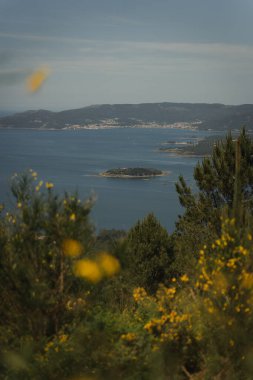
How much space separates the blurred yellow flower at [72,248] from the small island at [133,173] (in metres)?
64.4

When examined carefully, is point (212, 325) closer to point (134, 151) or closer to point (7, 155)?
point (7, 155)

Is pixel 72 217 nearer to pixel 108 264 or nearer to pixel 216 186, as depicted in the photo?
pixel 108 264

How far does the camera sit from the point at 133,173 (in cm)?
7075

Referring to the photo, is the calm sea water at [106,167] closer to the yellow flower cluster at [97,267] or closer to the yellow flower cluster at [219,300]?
the yellow flower cluster at [97,267]

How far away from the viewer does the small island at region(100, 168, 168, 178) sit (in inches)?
2717

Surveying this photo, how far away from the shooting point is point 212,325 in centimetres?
362

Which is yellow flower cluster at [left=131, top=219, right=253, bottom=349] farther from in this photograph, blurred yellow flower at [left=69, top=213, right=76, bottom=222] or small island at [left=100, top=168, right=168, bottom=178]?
small island at [left=100, top=168, right=168, bottom=178]

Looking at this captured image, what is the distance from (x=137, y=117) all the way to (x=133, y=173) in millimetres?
118937

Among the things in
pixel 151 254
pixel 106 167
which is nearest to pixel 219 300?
pixel 151 254

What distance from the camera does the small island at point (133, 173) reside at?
69.0 m

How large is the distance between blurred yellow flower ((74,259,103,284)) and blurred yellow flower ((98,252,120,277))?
0.06 meters

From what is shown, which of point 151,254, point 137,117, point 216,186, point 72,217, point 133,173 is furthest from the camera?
point 137,117

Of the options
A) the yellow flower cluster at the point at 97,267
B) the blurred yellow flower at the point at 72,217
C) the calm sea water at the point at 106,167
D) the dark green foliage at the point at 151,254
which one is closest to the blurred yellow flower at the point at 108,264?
the yellow flower cluster at the point at 97,267

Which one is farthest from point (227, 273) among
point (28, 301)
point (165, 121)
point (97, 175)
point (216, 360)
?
point (165, 121)
